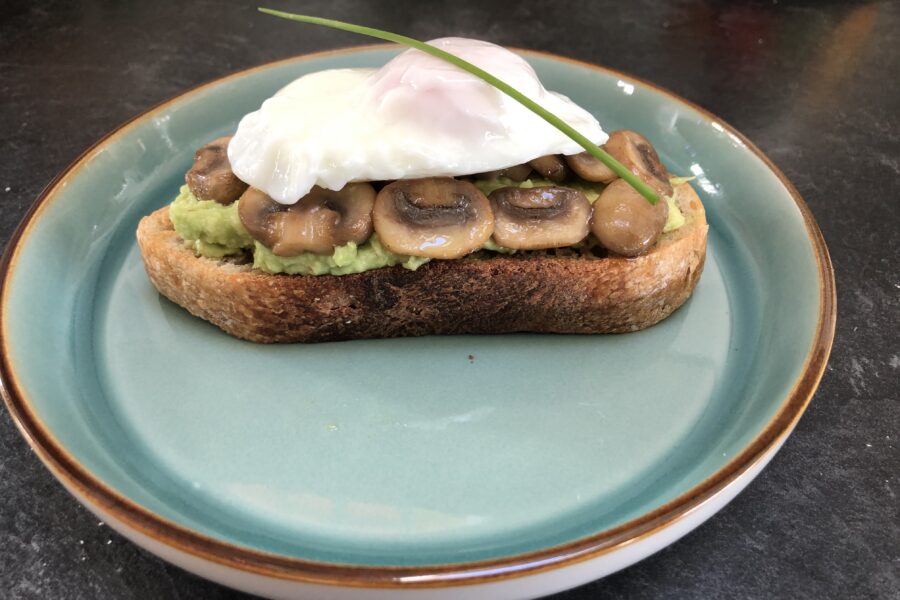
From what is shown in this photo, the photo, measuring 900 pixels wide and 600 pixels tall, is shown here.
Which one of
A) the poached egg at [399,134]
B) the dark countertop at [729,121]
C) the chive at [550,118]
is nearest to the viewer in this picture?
the dark countertop at [729,121]

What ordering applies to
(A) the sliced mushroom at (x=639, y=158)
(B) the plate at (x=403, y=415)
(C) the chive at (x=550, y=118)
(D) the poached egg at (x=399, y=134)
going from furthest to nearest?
(A) the sliced mushroom at (x=639, y=158) < (D) the poached egg at (x=399, y=134) < (C) the chive at (x=550, y=118) < (B) the plate at (x=403, y=415)

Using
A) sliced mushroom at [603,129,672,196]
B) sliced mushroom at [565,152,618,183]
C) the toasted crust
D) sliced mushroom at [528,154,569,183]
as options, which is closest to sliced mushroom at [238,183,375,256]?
the toasted crust

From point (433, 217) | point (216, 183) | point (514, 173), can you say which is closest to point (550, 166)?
point (514, 173)

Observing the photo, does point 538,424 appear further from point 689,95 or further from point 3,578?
point 689,95

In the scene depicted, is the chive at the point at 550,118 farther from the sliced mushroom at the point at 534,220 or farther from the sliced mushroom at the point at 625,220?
the sliced mushroom at the point at 534,220

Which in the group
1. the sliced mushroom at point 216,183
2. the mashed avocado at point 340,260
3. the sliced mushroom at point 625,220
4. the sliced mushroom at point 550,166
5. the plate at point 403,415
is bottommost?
the plate at point 403,415

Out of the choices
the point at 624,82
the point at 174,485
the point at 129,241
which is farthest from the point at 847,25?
the point at 174,485

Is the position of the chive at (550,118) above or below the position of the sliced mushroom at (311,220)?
above

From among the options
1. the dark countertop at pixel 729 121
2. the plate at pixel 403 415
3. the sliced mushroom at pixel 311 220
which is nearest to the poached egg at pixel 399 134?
the sliced mushroom at pixel 311 220

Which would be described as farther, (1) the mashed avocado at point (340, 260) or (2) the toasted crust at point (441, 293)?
(2) the toasted crust at point (441, 293)
